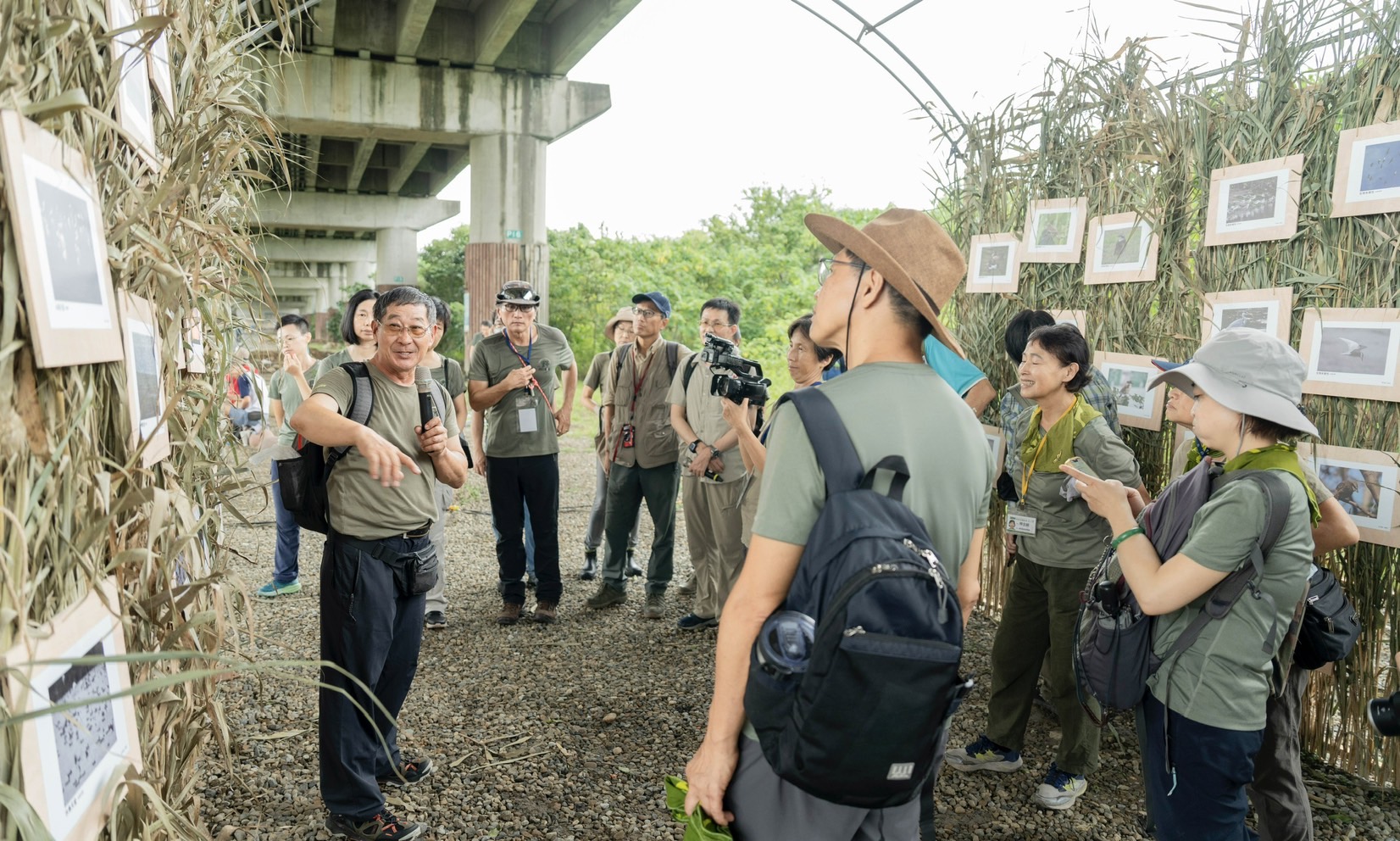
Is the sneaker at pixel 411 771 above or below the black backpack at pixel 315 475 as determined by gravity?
below

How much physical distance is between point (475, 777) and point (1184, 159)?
405 cm

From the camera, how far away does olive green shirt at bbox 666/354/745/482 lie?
4789mm

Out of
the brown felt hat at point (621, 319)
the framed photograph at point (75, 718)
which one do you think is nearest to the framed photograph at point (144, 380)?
the framed photograph at point (75, 718)

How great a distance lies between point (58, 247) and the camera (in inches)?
42.7

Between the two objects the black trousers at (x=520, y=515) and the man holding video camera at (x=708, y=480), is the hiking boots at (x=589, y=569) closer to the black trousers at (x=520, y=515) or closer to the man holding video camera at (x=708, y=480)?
the black trousers at (x=520, y=515)

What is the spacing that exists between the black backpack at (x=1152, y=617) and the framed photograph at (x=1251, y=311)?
1.24 m

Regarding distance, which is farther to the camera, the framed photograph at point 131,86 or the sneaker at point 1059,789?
the sneaker at point 1059,789

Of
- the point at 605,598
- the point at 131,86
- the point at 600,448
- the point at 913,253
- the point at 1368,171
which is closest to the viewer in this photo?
the point at 131,86

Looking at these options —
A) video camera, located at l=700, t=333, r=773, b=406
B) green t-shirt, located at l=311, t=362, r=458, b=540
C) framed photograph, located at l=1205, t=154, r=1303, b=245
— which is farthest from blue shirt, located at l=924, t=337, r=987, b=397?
green t-shirt, located at l=311, t=362, r=458, b=540

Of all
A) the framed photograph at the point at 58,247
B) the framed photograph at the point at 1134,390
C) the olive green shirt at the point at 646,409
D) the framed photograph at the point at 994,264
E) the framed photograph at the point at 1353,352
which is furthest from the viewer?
the olive green shirt at the point at 646,409

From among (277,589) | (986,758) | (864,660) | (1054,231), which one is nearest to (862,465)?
(864,660)

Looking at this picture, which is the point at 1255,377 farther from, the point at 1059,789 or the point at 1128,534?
the point at 1059,789

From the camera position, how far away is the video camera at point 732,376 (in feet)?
12.2

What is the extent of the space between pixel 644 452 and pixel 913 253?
12.2 ft
